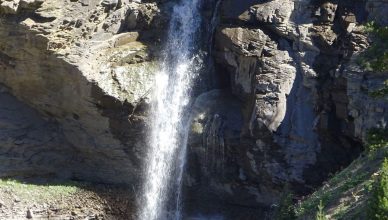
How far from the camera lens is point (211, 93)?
71.2ft

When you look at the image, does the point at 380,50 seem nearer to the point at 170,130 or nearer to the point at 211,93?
the point at 211,93

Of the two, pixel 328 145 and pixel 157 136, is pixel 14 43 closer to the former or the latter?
pixel 157 136

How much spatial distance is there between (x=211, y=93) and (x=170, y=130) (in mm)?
2192

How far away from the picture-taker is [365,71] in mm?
17328

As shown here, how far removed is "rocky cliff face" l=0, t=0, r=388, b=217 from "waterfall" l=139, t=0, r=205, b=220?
1.52 ft

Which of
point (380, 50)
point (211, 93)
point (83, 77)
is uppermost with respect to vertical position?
point (380, 50)

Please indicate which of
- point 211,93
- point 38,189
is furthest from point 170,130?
point 38,189

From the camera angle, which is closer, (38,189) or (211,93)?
(211,93)

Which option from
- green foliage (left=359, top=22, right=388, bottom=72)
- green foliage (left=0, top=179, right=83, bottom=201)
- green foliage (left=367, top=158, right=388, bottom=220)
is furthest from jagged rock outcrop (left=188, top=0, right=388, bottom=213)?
green foliage (left=367, top=158, right=388, bottom=220)

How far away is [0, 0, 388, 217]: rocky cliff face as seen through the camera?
18.9m

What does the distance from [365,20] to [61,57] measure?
11004 mm

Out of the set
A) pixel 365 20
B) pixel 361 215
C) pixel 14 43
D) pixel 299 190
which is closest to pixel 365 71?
pixel 365 20

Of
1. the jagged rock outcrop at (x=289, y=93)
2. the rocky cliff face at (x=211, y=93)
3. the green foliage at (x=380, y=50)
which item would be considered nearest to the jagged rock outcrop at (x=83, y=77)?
the rocky cliff face at (x=211, y=93)

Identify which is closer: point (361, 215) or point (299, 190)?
point (361, 215)
